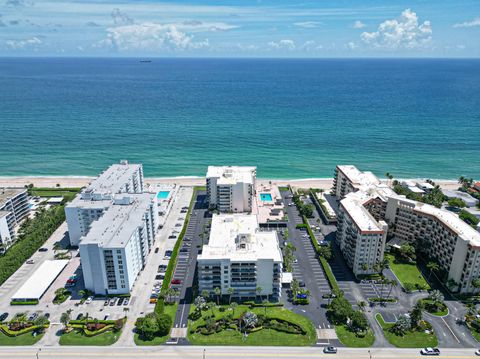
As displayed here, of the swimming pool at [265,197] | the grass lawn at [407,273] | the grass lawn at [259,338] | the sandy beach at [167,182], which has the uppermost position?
the swimming pool at [265,197]

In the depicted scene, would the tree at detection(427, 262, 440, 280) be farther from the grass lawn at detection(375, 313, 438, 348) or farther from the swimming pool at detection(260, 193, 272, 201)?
the swimming pool at detection(260, 193, 272, 201)

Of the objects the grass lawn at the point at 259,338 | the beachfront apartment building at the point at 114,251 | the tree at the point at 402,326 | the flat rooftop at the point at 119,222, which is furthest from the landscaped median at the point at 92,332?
the tree at the point at 402,326

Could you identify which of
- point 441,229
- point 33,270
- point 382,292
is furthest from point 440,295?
point 33,270

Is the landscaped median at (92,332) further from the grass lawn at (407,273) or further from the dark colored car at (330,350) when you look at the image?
the grass lawn at (407,273)

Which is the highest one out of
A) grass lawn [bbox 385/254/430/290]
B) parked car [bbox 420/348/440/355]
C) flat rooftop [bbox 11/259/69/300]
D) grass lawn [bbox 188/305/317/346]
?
flat rooftop [bbox 11/259/69/300]

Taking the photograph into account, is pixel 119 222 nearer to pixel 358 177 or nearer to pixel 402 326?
pixel 402 326

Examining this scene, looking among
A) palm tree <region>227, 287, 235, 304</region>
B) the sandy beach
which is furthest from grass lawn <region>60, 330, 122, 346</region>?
the sandy beach
